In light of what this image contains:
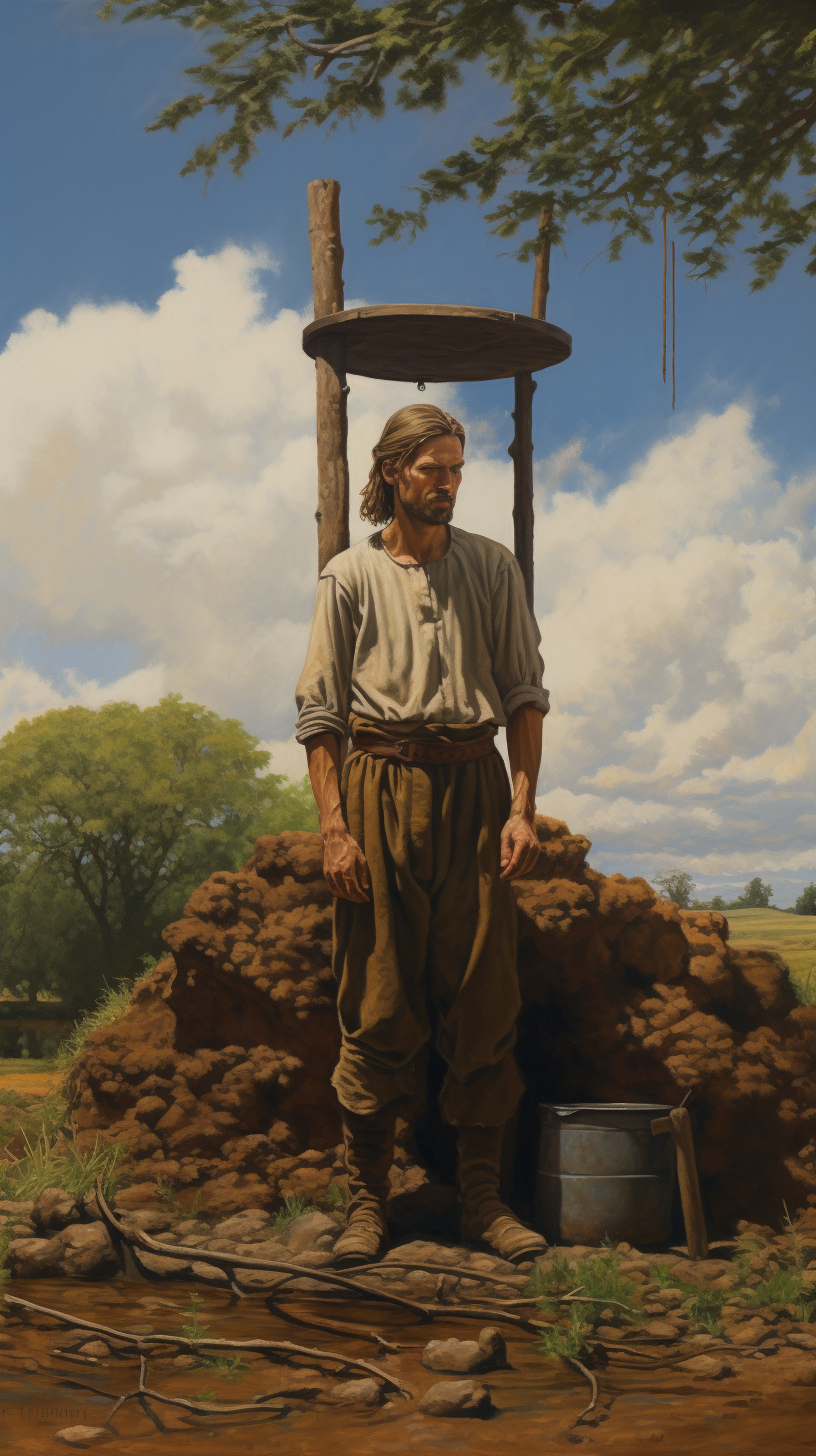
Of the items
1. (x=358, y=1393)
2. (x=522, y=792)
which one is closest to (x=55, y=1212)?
(x=358, y=1393)

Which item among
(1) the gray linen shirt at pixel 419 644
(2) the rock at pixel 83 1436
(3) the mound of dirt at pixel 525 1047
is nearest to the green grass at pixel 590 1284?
(3) the mound of dirt at pixel 525 1047

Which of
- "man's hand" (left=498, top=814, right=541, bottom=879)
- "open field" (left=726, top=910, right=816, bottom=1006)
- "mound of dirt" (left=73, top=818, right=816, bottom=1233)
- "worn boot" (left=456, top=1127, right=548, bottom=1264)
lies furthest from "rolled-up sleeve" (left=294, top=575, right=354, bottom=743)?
"open field" (left=726, top=910, right=816, bottom=1006)

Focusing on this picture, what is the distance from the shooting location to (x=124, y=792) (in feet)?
44.3

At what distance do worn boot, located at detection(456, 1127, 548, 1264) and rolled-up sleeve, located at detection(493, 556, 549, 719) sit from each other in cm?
143

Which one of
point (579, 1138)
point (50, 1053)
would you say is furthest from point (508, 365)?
point (50, 1053)

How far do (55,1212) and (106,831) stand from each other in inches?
367

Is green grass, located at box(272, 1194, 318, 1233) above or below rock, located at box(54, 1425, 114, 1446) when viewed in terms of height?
above

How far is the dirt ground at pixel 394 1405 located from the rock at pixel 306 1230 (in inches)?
25.3

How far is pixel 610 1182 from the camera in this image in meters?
4.32

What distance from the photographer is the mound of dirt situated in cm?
477

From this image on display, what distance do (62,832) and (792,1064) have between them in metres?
9.87

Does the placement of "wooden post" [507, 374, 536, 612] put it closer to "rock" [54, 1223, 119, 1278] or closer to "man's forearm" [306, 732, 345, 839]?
"man's forearm" [306, 732, 345, 839]

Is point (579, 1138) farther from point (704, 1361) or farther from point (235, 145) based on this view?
point (235, 145)

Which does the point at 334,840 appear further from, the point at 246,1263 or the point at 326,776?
the point at 246,1263
